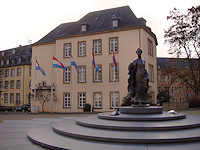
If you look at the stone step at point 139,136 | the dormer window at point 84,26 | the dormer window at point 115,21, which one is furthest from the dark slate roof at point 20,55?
the stone step at point 139,136

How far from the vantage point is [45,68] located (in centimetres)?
3297

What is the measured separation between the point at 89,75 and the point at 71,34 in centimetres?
666

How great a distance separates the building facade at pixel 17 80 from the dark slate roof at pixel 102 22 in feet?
48.8

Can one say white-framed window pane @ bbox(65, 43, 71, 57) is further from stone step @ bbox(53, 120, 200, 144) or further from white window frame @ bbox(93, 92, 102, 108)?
stone step @ bbox(53, 120, 200, 144)

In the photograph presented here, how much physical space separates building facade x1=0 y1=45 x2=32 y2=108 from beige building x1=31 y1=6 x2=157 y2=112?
15610 mm

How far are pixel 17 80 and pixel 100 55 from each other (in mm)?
26870

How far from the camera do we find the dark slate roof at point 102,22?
28094 millimetres

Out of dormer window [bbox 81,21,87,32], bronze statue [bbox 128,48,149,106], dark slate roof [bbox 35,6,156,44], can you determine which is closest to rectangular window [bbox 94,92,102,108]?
dark slate roof [bbox 35,6,156,44]

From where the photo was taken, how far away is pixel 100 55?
28203 millimetres

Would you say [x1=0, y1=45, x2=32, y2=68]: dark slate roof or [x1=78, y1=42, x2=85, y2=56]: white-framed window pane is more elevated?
[x1=0, y1=45, x2=32, y2=68]: dark slate roof

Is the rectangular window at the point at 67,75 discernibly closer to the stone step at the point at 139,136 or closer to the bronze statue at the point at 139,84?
the bronze statue at the point at 139,84

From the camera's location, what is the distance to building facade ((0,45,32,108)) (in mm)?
46156

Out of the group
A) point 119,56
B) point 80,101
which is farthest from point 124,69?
point 80,101

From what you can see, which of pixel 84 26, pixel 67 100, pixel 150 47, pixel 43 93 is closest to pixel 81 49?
pixel 84 26
